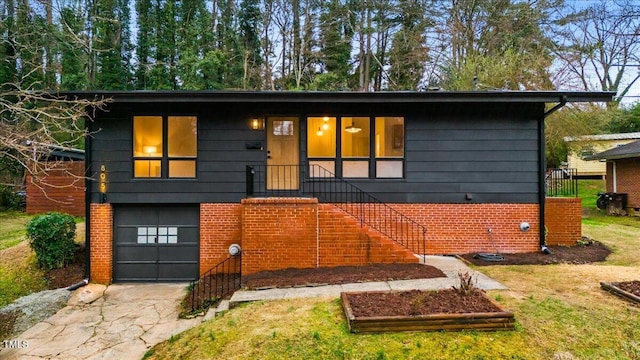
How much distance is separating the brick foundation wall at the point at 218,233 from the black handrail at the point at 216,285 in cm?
19

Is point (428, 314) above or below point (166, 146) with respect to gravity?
below

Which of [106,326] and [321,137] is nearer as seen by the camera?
[106,326]

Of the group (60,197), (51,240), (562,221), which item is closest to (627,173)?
(562,221)

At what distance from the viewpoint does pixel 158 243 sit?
779 centimetres

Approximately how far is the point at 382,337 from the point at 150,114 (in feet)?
22.8

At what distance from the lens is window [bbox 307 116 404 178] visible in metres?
7.82

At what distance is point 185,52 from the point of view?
60.7ft

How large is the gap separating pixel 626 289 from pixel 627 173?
13.8 m

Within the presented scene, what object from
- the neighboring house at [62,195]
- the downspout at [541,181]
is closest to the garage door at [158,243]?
the neighboring house at [62,195]

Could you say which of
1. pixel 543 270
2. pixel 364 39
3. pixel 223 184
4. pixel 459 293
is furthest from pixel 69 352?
pixel 364 39

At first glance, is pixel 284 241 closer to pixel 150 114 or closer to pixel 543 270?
pixel 150 114

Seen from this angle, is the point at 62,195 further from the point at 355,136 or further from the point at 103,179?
the point at 355,136

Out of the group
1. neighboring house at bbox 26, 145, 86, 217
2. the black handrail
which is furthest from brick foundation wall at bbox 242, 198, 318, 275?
neighboring house at bbox 26, 145, 86, 217

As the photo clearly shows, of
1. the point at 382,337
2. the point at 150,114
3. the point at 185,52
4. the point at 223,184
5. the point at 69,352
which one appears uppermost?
the point at 185,52
